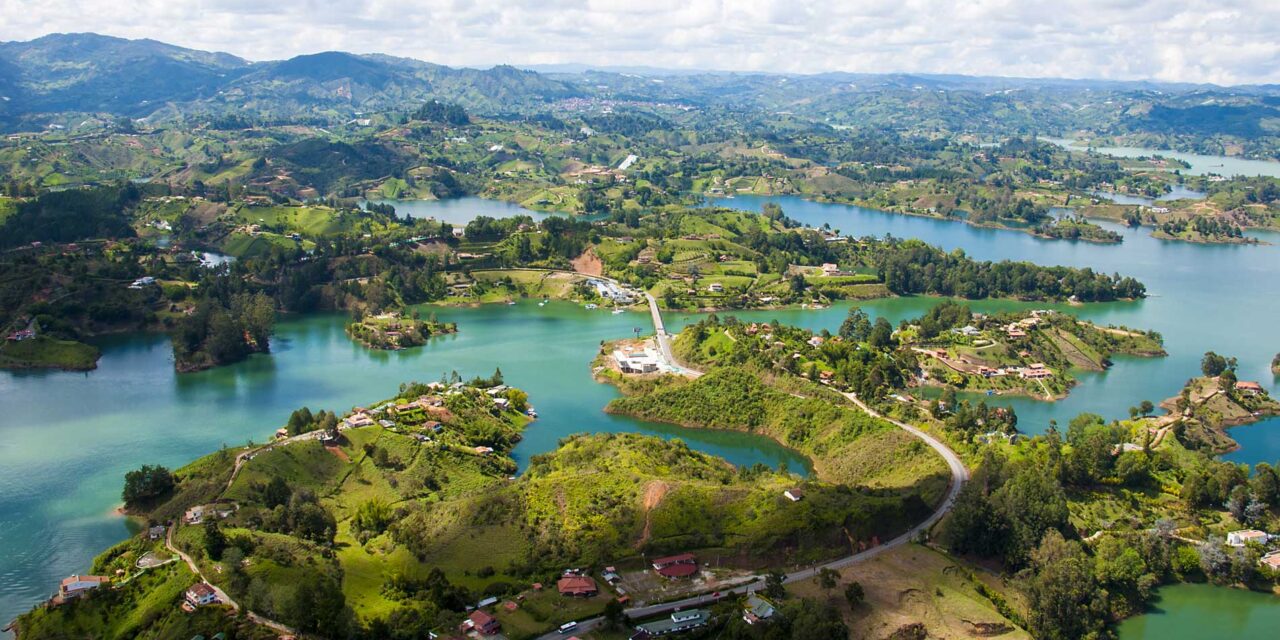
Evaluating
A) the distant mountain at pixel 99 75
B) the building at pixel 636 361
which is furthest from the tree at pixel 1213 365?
the distant mountain at pixel 99 75

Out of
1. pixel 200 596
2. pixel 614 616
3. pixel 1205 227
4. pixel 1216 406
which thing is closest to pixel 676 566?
pixel 614 616

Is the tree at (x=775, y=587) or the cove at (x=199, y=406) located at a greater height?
the tree at (x=775, y=587)

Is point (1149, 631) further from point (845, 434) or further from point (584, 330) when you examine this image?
point (584, 330)

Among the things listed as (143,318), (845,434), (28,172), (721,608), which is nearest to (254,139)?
(28,172)

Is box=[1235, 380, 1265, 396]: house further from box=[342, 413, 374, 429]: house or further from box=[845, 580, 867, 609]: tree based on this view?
box=[342, 413, 374, 429]: house

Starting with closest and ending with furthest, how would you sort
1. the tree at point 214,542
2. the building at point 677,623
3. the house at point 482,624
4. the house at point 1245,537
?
the house at point 482,624 → the building at point 677,623 → the tree at point 214,542 → the house at point 1245,537

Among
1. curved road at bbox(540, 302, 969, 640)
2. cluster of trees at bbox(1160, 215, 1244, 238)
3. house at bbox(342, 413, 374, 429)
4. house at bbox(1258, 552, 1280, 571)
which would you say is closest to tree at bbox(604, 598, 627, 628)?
curved road at bbox(540, 302, 969, 640)

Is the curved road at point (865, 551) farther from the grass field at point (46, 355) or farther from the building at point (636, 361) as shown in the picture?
the grass field at point (46, 355)

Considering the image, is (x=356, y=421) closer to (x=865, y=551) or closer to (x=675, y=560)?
(x=675, y=560)
